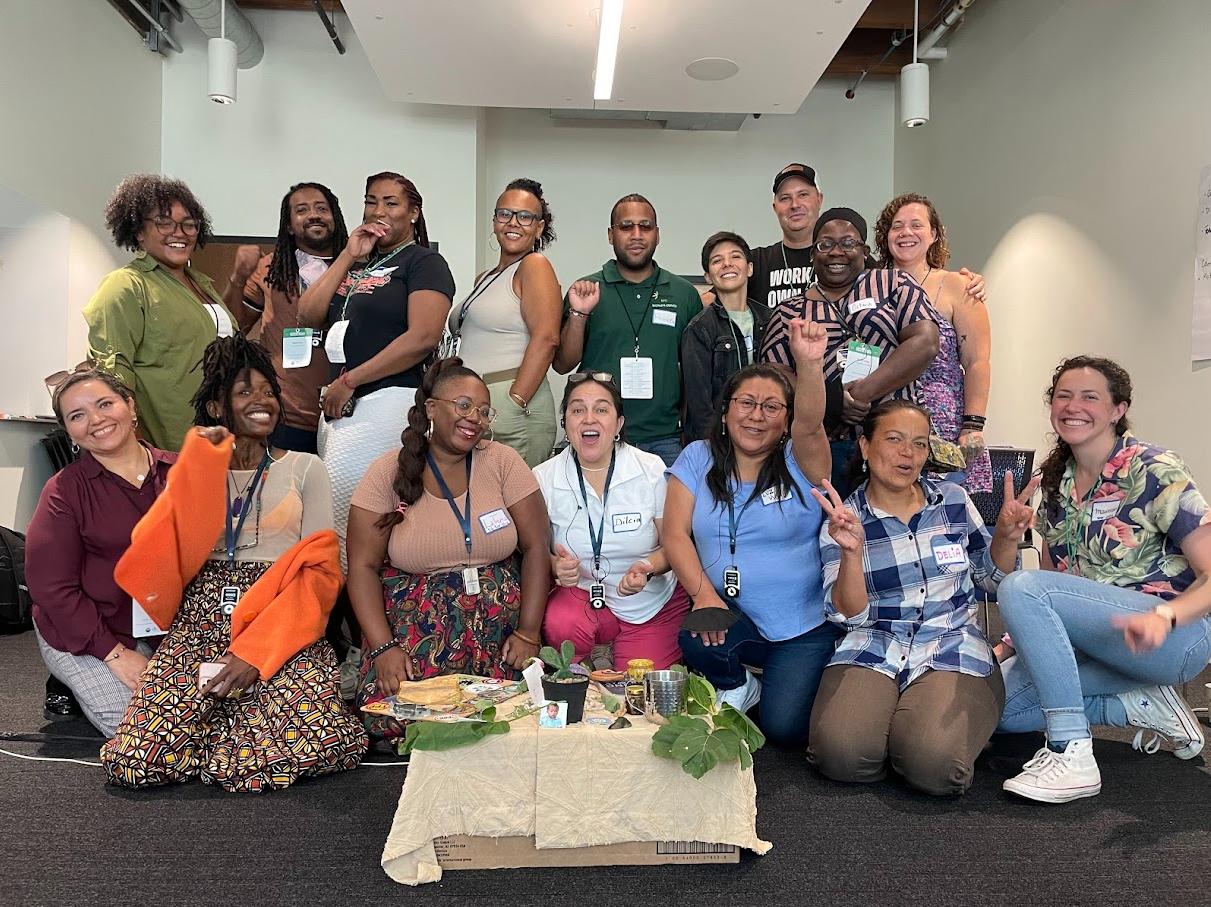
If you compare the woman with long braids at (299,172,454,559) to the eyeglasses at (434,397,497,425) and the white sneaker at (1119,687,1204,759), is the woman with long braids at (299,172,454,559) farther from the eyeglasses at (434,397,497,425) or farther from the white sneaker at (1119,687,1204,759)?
the white sneaker at (1119,687,1204,759)

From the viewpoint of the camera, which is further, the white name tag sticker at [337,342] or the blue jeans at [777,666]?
the white name tag sticker at [337,342]

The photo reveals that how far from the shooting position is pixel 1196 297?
170 inches

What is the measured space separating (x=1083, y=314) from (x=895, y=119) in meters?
3.20

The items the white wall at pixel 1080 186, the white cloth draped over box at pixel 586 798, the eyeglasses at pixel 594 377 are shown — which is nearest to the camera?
the white cloth draped over box at pixel 586 798

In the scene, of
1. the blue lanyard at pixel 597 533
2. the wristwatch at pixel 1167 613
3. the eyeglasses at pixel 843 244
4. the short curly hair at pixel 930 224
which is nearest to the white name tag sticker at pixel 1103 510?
the wristwatch at pixel 1167 613

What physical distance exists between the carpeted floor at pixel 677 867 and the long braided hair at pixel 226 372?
43.4 inches

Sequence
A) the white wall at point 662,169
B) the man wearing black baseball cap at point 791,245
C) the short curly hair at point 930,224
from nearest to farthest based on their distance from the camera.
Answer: the short curly hair at point 930,224 < the man wearing black baseball cap at point 791,245 < the white wall at point 662,169

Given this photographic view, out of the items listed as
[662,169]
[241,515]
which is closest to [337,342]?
[241,515]

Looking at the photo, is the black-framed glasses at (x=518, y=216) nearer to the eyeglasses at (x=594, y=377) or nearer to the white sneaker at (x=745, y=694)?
the eyeglasses at (x=594, y=377)

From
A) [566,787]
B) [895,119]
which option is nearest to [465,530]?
[566,787]

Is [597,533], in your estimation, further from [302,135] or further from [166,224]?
[302,135]

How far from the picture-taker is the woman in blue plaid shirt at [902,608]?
2.57m

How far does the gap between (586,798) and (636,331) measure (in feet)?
6.32

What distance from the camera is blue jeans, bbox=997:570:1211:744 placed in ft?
8.42
